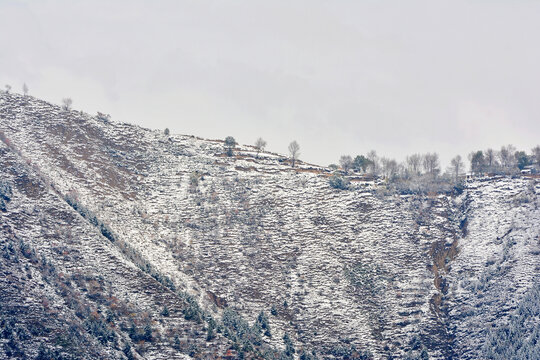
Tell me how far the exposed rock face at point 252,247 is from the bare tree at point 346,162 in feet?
30.4

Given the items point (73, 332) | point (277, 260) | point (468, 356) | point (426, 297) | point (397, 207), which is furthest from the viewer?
point (397, 207)

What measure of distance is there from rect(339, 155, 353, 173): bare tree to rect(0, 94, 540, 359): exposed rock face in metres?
9.27

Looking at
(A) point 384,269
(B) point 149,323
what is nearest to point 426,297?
(A) point 384,269

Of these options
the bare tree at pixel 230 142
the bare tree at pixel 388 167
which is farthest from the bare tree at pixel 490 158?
the bare tree at pixel 230 142

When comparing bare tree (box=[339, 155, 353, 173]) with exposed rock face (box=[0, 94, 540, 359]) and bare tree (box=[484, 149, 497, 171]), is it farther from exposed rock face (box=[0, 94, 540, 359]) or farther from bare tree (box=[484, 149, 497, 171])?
bare tree (box=[484, 149, 497, 171])

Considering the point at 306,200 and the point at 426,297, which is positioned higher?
the point at 306,200

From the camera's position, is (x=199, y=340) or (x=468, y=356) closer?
(x=199, y=340)

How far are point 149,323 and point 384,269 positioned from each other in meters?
40.2

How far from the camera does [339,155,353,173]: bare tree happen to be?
5669 inches

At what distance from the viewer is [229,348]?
79.8 meters

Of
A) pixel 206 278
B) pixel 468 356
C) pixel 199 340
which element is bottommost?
pixel 468 356

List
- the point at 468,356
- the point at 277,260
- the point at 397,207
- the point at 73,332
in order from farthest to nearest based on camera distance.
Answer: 1. the point at 397,207
2. the point at 277,260
3. the point at 468,356
4. the point at 73,332

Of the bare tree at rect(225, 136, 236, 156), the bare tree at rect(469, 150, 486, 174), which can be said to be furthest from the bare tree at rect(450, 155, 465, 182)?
the bare tree at rect(225, 136, 236, 156)

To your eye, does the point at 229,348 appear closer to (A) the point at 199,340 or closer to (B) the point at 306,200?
(A) the point at 199,340
